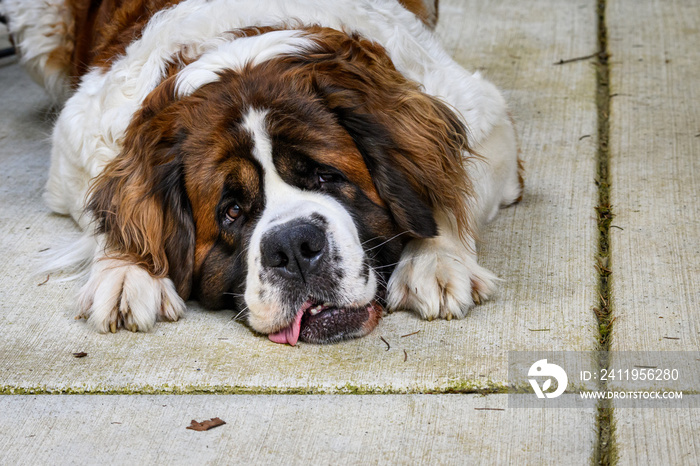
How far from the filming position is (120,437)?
2.72 metres

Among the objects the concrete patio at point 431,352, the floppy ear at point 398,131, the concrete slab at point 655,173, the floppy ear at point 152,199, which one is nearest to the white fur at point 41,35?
the concrete patio at point 431,352

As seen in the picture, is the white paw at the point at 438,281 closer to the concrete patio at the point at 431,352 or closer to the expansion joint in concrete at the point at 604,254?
the concrete patio at the point at 431,352

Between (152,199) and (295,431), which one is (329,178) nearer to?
(152,199)

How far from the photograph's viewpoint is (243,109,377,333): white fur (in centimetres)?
311

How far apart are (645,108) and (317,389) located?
311 cm

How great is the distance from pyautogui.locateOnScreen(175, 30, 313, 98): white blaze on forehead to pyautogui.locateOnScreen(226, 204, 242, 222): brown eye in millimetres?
479

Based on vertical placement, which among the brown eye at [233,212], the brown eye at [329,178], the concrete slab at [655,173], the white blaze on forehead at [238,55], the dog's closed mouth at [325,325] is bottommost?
the concrete slab at [655,173]

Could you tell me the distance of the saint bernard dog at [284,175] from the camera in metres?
3.18

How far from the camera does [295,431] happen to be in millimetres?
2691

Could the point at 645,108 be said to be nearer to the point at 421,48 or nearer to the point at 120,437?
the point at 421,48

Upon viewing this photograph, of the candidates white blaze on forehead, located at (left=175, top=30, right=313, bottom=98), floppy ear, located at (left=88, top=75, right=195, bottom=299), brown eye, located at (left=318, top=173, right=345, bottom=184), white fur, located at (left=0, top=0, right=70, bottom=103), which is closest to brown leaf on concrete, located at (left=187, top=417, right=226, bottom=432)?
floppy ear, located at (left=88, top=75, right=195, bottom=299)

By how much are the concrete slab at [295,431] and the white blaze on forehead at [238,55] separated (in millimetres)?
1228

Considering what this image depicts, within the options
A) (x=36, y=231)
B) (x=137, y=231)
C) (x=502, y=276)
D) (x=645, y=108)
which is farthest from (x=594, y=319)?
(x=36, y=231)

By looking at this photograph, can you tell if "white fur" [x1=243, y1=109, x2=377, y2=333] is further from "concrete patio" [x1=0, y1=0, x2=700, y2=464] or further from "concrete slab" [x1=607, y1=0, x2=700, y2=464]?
"concrete slab" [x1=607, y1=0, x2=700, y2=464]
